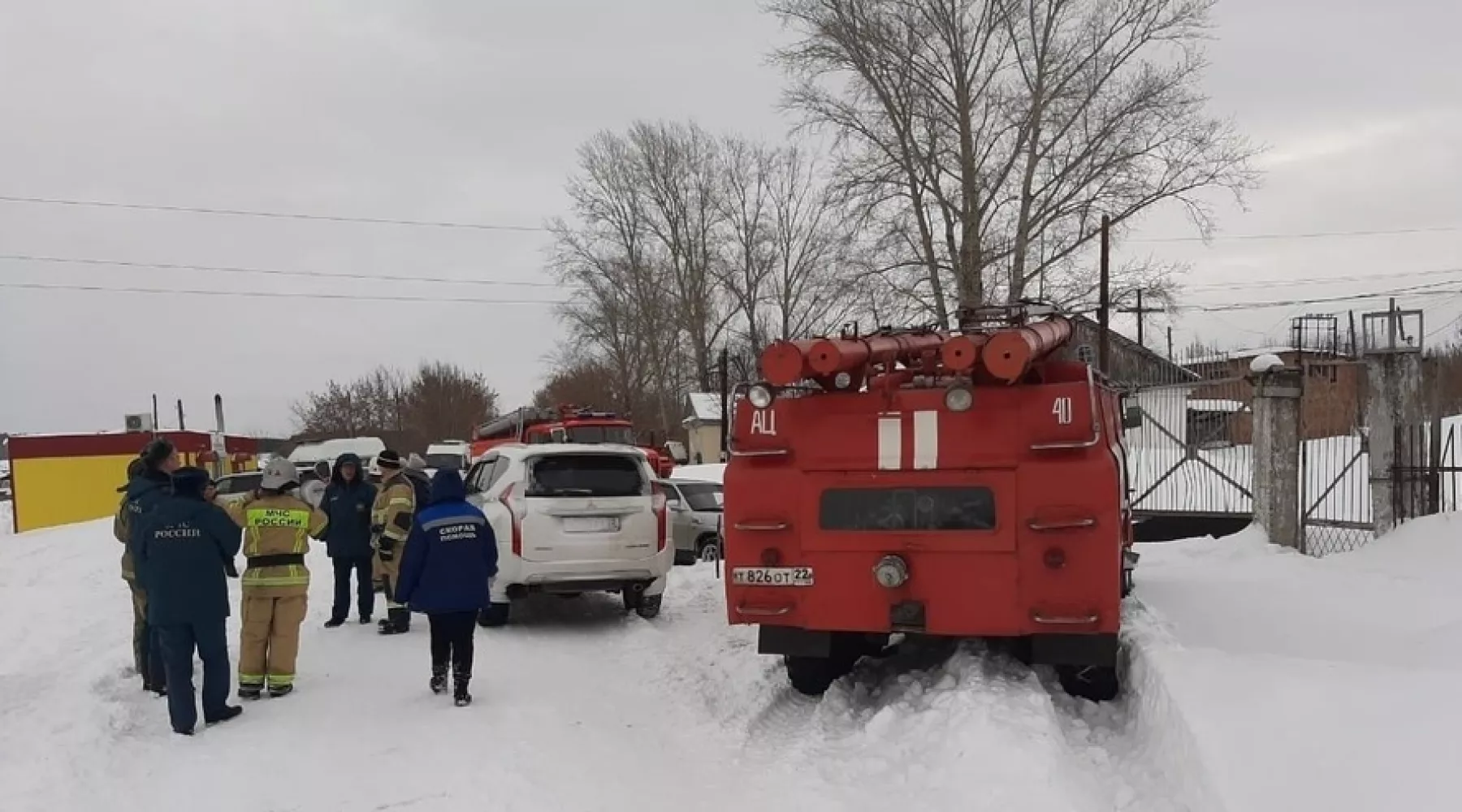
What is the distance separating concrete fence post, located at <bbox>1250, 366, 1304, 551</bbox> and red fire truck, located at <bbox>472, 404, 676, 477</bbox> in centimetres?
1305

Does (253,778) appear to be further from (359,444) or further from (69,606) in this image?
(359,444)

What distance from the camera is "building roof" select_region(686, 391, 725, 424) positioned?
54.4m

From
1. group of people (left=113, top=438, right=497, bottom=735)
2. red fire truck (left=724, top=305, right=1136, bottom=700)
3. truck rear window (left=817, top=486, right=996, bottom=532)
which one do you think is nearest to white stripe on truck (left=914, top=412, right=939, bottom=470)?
red fire truck (left=724, top=305, right=1136, bottom=700)

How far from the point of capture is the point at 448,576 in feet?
22.1

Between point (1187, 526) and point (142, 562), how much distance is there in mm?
13189

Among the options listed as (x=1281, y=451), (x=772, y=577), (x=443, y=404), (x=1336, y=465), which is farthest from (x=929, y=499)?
(x=443, y=404)

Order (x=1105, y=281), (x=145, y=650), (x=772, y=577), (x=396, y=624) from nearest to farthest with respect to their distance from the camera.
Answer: (x=772, y=577) → (x=145, y=650) → (x=396, y=624) → (x=1105, y=281)

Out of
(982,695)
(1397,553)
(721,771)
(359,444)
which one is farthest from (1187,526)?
(359,444)

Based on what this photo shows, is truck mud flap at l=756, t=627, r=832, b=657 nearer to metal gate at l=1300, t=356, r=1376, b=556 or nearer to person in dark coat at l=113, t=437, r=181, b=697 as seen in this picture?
person in dark coat at l=113, t=437, r=181, b=697

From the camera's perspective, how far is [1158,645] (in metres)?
6.51

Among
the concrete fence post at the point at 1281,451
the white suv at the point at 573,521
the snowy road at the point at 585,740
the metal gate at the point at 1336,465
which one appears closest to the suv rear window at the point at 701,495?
the white suv at the point at 573,521

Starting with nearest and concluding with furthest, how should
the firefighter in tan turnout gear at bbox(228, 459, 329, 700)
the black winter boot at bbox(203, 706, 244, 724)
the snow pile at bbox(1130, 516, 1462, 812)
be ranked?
the snow pile at bbox(1130, 516, 1462, 812) → the black winter boot at bbox(203, 706, 244, 724) → the firefighter in tan turnout gear at bbox(228, 459, 329, 700)

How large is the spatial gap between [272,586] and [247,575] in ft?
0.69

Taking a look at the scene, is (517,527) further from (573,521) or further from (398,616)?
(398,616)
